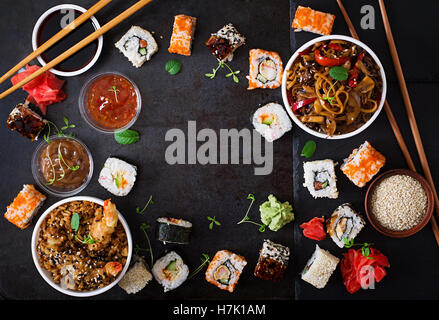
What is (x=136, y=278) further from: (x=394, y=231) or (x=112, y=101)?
(x=394, y=231)

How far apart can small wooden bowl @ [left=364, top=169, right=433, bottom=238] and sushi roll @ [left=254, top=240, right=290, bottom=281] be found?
2.28ft

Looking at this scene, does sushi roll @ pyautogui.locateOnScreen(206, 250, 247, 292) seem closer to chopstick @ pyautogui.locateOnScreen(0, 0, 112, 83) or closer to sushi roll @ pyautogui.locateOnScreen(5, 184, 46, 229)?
sushi roll @ pyautogui.locateOnScreen(5, 184, 46, 229)

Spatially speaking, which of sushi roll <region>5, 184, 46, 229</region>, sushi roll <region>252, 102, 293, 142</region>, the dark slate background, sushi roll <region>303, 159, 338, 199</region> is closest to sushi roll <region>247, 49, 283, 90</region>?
the dark slate background

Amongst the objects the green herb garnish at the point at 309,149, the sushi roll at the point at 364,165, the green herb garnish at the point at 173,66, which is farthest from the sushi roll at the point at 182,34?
the sushi roll at the point at 364,165

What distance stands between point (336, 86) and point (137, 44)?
154cm

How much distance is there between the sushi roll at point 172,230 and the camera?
117 inches

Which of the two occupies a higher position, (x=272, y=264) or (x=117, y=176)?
(x=117, y=176)

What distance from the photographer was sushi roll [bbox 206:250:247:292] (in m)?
3.03

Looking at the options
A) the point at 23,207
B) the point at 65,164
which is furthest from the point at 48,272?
the point at 65,164

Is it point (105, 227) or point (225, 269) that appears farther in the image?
point (225, 269)

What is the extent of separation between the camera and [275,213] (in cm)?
297

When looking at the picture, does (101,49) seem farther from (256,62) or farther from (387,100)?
(387,100)

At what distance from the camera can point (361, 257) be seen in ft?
9.52
